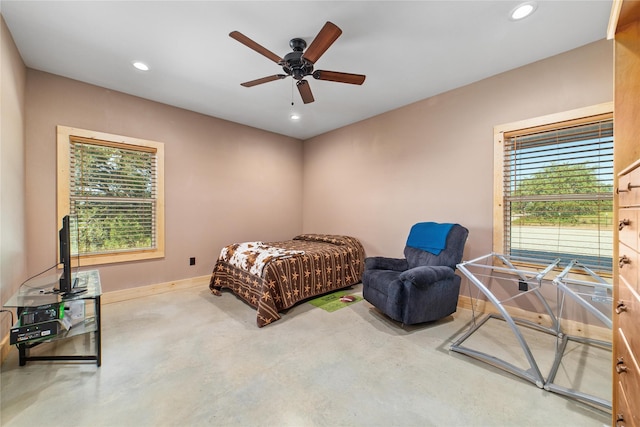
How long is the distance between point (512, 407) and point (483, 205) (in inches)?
78.5

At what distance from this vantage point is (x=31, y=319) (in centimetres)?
175

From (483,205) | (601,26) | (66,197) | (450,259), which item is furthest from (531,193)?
(66,197)

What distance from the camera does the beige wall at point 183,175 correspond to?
2.79 m

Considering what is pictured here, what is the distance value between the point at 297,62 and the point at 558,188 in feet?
9.04

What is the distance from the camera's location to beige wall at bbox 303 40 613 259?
244 centimetres

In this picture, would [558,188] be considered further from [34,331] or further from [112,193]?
[112,193]

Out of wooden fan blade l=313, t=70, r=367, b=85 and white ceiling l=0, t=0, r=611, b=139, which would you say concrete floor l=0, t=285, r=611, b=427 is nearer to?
wooden fan blade l=313, t=70, r=367, b=85

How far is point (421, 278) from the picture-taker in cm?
236

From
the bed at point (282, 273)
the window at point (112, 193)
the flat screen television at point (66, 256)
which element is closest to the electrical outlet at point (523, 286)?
the bed at point (282, 273)

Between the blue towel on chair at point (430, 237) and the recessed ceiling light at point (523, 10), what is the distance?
191 centimetres

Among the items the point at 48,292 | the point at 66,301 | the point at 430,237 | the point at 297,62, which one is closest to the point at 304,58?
the point at 297,62

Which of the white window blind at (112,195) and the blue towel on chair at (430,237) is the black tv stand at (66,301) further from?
the blue towel on chair at (430,237)

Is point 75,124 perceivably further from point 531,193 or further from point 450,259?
point 531,193

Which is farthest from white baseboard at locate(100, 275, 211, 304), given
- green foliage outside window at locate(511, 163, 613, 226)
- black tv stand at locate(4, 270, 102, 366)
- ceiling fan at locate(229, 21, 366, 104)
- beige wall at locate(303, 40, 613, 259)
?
green foliage outside window at locate(511, 163, 613, 226)
